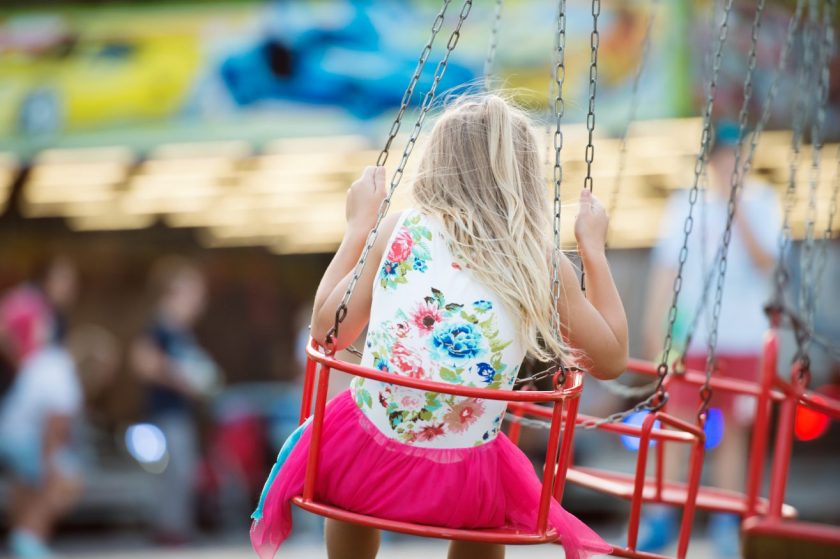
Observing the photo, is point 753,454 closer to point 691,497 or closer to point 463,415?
point 691,497

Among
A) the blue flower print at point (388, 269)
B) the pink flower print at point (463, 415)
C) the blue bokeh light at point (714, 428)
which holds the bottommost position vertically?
the blue bokeh light at point (714, 428)

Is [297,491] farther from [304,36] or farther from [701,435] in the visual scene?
[304,36]

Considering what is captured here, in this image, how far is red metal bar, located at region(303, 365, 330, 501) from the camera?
241 centimetres

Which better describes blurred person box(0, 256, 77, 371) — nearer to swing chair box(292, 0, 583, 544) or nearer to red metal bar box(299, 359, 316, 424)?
red metal bar box(299, 359, 316, 424)

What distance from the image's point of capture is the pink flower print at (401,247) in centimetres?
261

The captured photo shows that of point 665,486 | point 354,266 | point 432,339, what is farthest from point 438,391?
point 665,486

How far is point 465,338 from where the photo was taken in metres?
2.58

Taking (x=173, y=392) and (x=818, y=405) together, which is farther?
(x=173, y=392)

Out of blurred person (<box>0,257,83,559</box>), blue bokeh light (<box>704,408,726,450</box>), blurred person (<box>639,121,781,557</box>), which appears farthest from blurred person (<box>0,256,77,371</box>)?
blue bokeh light (<box>704,408,726,450</box>)

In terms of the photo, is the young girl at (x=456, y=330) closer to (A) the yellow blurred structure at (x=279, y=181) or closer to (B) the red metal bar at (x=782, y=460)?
(B) the red metal bar at (x=782, y=460)

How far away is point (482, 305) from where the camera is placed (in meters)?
2.59

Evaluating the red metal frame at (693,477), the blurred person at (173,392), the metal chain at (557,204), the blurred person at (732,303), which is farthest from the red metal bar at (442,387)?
the blurred person at (173,392)

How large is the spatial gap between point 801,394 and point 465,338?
48.2 inches

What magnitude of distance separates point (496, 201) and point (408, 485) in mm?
632
